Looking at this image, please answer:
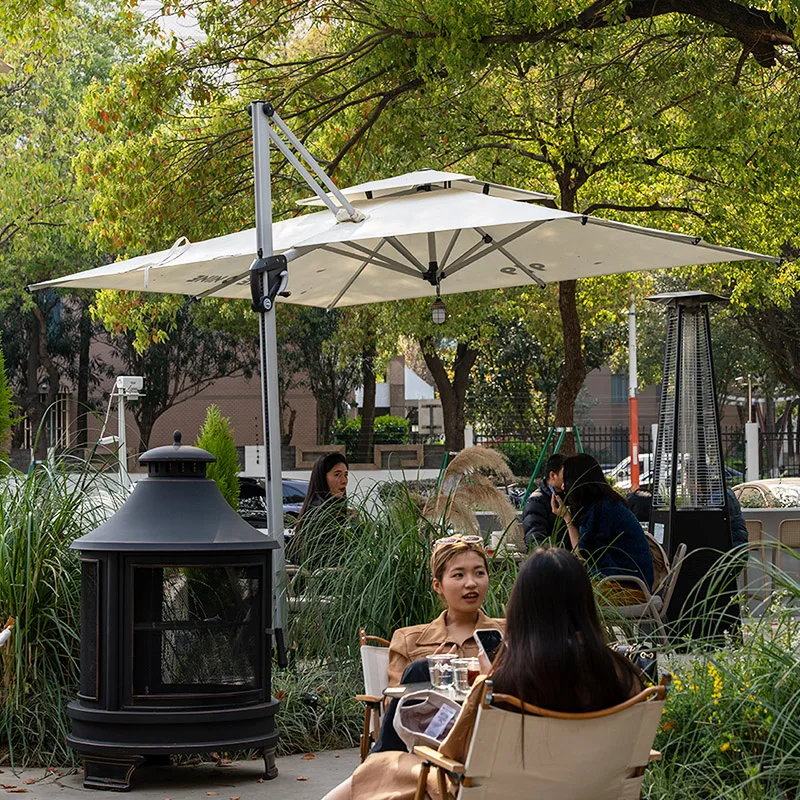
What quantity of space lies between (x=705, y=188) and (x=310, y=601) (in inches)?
511

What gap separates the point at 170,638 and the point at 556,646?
113 inches

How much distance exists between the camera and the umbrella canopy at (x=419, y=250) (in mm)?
8309

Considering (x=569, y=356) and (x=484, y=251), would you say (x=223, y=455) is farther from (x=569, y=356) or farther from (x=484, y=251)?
(x=569, y=356)

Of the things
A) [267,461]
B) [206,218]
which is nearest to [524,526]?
[267,461]

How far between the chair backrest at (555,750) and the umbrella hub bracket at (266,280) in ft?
14.2

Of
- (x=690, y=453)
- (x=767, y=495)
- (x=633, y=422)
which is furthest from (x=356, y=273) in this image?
(x=633, y=422)

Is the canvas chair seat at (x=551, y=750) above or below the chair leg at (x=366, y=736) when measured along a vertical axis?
above

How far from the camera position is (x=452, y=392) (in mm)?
31281

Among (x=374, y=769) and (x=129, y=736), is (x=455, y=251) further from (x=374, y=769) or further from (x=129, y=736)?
(x=374, y=769)

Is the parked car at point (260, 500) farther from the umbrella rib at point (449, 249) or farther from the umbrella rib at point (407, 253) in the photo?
the umbrella rib at point (449, 249)

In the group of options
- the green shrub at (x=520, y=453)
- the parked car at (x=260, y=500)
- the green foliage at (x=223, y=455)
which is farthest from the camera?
the green shrub at (x=520, y=453)

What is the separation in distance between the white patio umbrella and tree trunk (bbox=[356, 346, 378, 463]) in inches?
812

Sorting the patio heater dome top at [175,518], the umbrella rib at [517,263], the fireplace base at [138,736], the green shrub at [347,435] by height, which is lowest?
the fireplace base at [138,736]

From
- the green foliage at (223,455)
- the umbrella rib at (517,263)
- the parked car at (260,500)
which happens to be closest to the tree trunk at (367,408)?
the parked car at (260,500)
